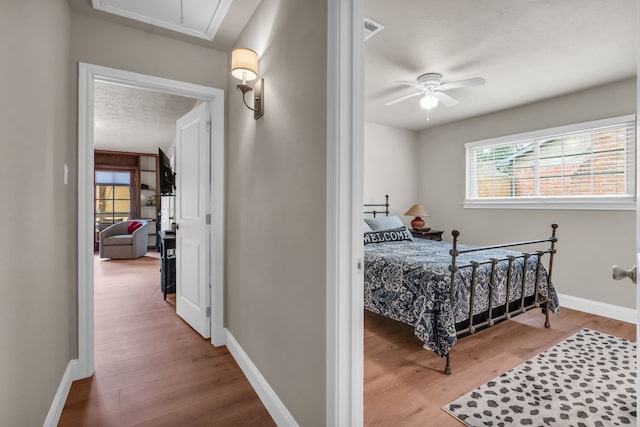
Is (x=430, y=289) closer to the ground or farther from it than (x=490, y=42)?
closer to the ground

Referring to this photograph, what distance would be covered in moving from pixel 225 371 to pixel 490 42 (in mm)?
3295

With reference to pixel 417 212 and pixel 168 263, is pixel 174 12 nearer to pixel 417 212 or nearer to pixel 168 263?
pixel 168 263

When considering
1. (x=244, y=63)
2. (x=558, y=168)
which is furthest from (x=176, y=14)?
(x=558, y=168)

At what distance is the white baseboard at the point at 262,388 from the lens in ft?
5.49

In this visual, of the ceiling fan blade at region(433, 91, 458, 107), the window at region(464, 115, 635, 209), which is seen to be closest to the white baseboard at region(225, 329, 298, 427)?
the ceiling fan blade at region(433, 91, 458, 107)

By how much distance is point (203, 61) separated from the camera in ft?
8.55

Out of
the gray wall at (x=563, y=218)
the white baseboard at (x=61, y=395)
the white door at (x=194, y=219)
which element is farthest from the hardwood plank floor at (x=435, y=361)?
the white baseboard at (x=61, y=395)

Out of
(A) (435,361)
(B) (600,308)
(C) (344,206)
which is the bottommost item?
(A) (435,361)

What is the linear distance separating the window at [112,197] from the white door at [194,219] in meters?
5.95

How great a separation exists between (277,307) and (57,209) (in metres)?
1.44

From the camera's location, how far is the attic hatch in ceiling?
203 centimetres

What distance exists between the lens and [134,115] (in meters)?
4.90

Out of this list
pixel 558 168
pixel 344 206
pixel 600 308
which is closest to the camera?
pixel 344 206

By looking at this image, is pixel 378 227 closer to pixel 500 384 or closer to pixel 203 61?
pixel 500 384
